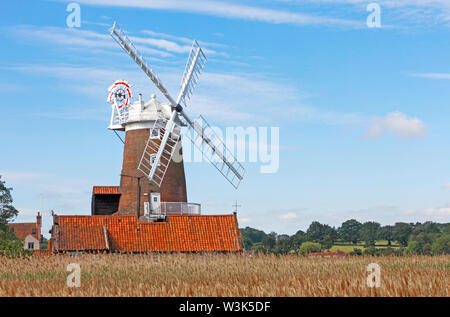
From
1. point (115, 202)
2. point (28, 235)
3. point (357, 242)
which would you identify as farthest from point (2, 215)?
point (357, 242)

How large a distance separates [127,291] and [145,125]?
27728mm

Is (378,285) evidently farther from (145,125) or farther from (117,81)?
(117,81)

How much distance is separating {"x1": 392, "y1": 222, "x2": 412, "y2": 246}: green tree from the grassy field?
301 ft

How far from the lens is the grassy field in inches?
380

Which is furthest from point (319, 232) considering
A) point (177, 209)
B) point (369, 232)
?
point (177, 209)

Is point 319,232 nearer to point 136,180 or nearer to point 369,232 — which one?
point 369,232

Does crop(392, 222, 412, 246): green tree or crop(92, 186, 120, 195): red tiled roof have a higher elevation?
crop(92, 186, 120, 195): red tiled roof

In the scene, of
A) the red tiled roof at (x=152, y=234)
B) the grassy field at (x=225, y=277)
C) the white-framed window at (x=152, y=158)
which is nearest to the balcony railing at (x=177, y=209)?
the red tiled roof at (x=152, y=234)

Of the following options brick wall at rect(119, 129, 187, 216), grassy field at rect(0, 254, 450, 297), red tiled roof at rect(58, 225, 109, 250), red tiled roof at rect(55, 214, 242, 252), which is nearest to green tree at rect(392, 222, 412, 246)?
red tiled roof at rect(55, 214, 242, 252)

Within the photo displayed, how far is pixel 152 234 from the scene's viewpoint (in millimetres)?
36062

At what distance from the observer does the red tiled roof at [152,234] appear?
35281 mm

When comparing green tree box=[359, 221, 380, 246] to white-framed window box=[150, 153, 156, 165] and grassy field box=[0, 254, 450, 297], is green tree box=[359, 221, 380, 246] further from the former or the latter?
grassy field box=[0, 254, 450, 297]

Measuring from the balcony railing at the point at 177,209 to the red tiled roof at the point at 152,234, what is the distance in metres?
0.92

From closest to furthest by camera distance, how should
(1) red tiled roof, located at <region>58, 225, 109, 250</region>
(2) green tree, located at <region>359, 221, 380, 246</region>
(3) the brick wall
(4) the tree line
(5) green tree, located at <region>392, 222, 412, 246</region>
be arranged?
(1) red tiled roof, located at <region>58, 225, 109, 250</region> → (3) the brick wall → (4) the tree line → (5) green tree, located at <region>392, 222, 412, 246</region> → (2) green tree, located at <region>359, 221, 380, 246</region>
